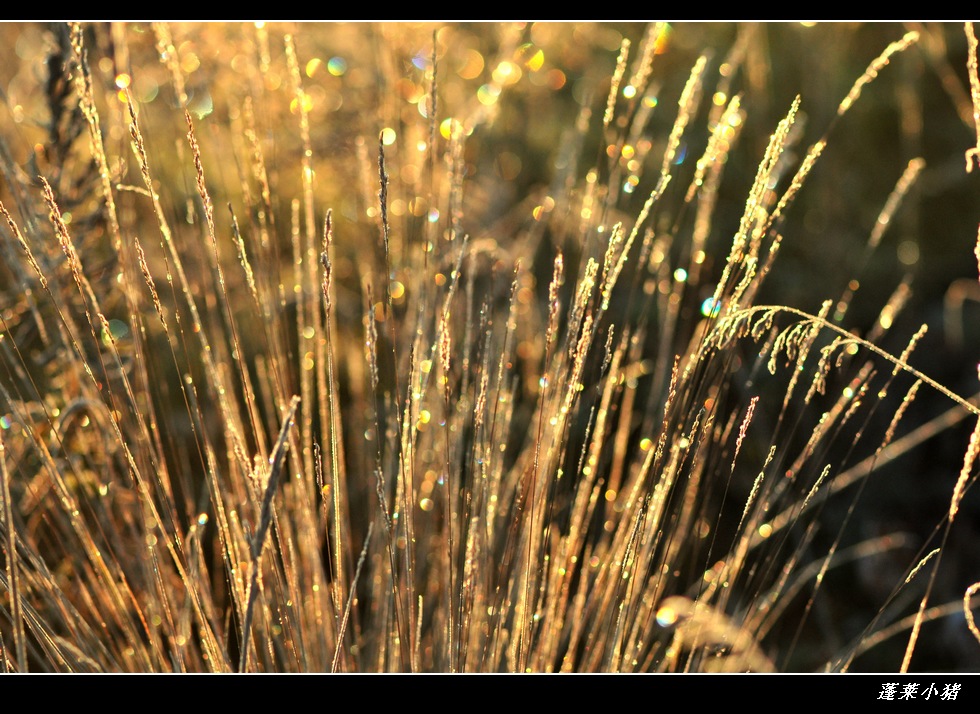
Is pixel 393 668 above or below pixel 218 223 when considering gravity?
below

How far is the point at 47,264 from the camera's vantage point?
1035 millimetres

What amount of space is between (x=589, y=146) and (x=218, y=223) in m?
0.96

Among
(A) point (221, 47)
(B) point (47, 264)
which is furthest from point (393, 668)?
(A) point (221, 47)

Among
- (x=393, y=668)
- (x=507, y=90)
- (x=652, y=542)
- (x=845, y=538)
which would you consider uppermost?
(x=507, y=90)

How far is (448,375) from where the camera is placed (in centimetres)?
83

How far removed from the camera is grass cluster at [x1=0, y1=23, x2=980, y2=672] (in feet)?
2.91

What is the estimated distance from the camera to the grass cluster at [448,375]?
89cm

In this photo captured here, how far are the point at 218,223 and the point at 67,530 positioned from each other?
3.23ft
